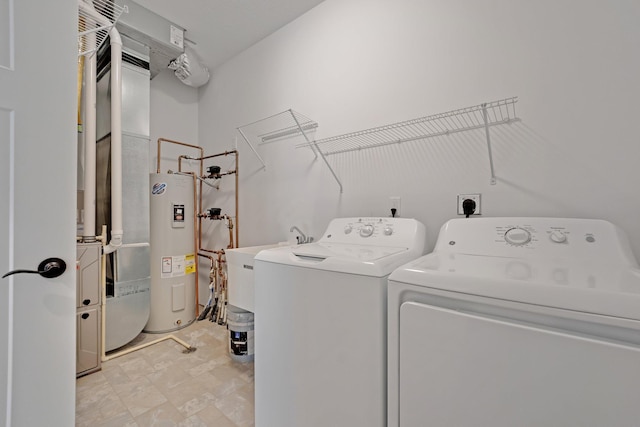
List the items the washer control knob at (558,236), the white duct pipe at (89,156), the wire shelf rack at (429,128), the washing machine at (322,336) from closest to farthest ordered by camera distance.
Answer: the washing machine at (322,336) < the washer control knob at (558,236) < the wire shelf rack at (429,128) < the white duct pipe at (89,156)

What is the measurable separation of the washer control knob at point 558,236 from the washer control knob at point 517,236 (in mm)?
75

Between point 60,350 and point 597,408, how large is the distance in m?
1.54

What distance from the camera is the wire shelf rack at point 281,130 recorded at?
6.97ft

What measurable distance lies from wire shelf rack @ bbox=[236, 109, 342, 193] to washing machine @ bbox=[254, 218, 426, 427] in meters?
0.99

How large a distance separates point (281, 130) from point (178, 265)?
65.3 inches

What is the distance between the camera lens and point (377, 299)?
946mm

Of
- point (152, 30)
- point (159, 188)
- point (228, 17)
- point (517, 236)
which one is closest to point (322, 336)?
point (517, 236)

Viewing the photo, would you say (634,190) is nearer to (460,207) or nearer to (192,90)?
(460,207)

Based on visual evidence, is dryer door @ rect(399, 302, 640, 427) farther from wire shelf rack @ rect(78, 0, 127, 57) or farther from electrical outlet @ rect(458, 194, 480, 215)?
wire shelf rack @ rect(78, 0, 127, 57)

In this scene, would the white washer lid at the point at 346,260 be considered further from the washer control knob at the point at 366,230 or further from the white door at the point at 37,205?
the white door at the point at 37,205

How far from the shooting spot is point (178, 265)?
8.71ft

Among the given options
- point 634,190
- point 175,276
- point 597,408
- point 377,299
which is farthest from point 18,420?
point 634,190

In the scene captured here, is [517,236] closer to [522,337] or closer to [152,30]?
[522,337]

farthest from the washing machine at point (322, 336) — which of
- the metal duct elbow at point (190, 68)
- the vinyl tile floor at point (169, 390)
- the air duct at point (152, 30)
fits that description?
the metal duct elbow at point (190, 68)
